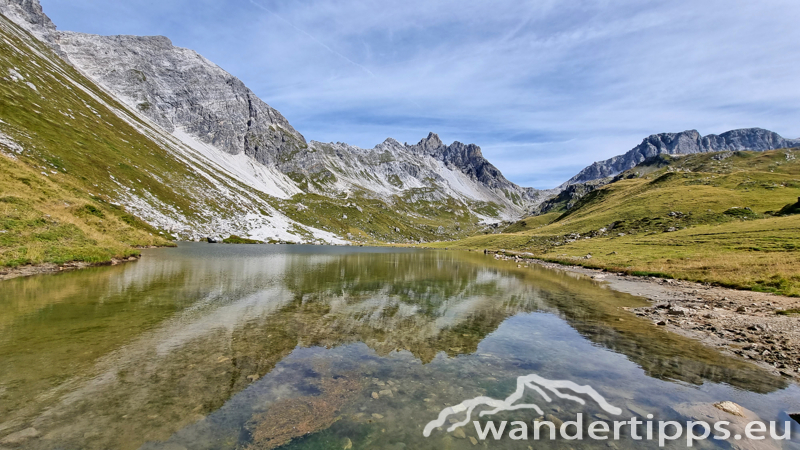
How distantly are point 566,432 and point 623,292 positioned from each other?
107 feet

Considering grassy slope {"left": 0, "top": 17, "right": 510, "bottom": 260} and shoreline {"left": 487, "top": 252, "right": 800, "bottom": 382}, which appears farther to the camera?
grassy slope {"left": 0, "top": 17, "right": 510, "bottom": 260}

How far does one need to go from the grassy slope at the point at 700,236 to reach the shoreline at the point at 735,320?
4182 millimetres

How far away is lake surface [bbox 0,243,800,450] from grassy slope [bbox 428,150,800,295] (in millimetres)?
23322

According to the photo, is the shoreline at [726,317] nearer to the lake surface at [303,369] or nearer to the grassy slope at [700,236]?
the lake surface at [303,369]

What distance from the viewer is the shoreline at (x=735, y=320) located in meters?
16.2

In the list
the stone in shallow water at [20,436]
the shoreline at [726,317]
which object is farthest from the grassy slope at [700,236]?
the stone in shallow water at [20,436]

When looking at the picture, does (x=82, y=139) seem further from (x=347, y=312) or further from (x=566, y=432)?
(x=566, y=432)

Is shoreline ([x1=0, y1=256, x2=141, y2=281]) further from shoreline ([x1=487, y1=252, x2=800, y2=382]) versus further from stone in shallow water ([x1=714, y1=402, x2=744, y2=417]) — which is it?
shoreline ([x1=487, y1=252, x2=800, y2=382])

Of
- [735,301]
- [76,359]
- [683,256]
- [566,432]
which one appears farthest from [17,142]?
[683,256]

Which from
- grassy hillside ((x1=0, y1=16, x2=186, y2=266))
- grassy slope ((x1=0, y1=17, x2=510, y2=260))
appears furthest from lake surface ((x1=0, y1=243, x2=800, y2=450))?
grassy slope ((x1=0, y1=17, x2=510, y2=260))

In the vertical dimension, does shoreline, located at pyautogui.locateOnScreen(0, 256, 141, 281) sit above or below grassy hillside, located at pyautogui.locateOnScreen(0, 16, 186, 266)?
below

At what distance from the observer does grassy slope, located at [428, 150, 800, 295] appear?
3558cm

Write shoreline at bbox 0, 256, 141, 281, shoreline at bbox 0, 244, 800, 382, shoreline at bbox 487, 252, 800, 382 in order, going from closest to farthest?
shoreline at bbox 487, 252, 800, 382 < shoreline at bbox 0, 244, 800, 382 < shoreline at bbox 0, 256, 141, 281

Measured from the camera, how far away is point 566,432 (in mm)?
10062
